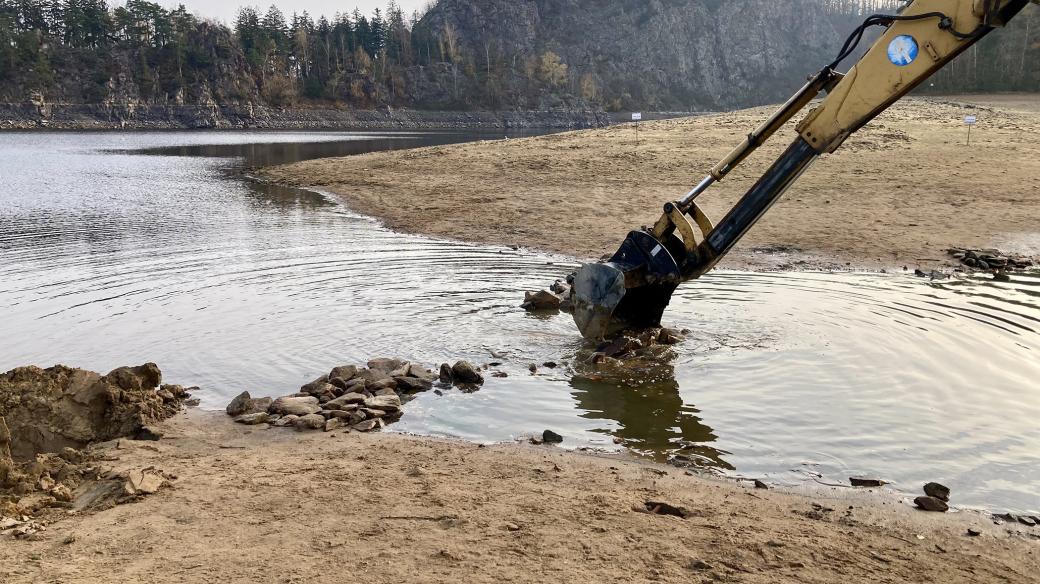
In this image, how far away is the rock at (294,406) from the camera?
295 inches

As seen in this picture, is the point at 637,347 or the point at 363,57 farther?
the point at 363,57

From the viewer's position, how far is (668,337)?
9922 millimetres

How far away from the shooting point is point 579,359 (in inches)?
372

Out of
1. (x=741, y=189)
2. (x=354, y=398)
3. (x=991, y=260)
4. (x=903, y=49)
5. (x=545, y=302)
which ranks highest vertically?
(x=903, y=49)

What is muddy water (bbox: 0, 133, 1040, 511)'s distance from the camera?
698 centimetres

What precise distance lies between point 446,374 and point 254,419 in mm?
1984

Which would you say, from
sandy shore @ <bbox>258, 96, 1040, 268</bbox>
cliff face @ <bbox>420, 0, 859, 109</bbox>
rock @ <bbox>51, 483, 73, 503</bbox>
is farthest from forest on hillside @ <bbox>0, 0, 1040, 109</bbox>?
rock @ <bbox>51, 483, 73, 503</bbox>

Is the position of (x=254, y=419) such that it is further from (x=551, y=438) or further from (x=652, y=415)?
(x=652, y=415)

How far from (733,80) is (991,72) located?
102607 mm

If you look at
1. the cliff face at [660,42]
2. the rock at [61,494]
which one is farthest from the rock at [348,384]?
the cliff face at [660,42]

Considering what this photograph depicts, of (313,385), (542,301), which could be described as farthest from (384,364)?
(542,301)

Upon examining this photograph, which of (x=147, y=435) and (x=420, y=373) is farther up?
(x=420, y=373)

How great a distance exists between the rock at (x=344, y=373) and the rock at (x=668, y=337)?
11.8 feet

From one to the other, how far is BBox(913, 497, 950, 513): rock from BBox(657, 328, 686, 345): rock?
174 inches
